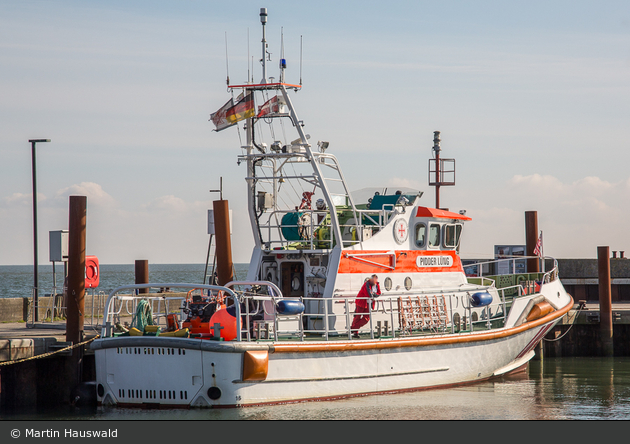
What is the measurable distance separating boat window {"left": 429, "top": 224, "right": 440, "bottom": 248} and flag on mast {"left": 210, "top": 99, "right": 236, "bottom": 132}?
4.47 meters

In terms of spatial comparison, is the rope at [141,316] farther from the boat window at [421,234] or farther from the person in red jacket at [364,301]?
the boat window at [421,234]

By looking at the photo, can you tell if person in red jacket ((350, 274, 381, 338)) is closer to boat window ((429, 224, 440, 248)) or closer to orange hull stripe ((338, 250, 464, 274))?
orange hull stripe ((338, 250, 464, 274))

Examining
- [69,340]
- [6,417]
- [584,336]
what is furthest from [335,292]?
[584,336]

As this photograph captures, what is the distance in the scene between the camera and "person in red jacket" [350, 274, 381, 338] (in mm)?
12891

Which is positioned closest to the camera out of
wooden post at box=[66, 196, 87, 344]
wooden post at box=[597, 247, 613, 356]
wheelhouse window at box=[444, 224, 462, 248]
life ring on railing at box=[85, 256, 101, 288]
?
wooden post at box=[66, 196, 87, 344]

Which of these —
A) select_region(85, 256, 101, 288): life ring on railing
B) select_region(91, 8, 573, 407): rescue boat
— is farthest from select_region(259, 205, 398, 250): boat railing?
select_region(85, 256, 101, 288): life ring on railing

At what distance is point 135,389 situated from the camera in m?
11.6

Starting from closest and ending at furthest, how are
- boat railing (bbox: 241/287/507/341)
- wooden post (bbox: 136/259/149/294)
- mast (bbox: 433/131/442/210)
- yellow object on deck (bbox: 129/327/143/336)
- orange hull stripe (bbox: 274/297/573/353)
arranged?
1. yellow object on deck (bbox: 129/327/143/336)
2. orange hull stripe (bbox: 274/297/573/353)
3. boat railing (bbox: 241/287/507/341)
4. wooden post (bbox: 136/259/149/294)
5. mast (bbox: 433/131/442/210)

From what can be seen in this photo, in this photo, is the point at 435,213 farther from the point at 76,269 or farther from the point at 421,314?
the point at 76,269

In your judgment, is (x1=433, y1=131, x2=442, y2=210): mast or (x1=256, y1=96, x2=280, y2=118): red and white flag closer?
(x1=256, y1=96, x2=280, y2=118): red and white flag

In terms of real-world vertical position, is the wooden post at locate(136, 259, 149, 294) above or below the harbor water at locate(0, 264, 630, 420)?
above

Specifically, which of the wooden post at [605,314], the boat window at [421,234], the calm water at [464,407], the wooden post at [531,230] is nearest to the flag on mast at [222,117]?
the boat window at [421,234]

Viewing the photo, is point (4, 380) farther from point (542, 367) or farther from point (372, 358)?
point (542, 367)

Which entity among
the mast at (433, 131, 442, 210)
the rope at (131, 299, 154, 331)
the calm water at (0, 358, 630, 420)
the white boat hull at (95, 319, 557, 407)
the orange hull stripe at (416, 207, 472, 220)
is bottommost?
the calm water at (0, 358, 630, 420)
